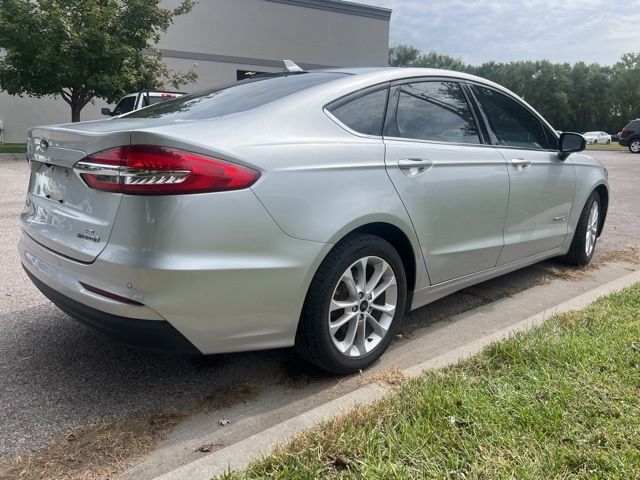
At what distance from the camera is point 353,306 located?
9.13 feet

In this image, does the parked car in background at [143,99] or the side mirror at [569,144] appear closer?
the side mirror at [569,144]

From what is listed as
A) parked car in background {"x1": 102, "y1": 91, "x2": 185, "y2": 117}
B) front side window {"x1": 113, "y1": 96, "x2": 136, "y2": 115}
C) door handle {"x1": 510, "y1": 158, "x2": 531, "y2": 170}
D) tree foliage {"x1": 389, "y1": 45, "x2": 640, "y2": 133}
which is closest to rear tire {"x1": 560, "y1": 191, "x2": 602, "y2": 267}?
door handle {"x1": 510, "y1": 158, "x2": 531, "y2": 170}

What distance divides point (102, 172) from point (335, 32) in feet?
97.1

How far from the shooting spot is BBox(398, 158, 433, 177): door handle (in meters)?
2.98

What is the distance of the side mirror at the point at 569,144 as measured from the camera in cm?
441

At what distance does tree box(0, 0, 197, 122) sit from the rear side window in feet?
49.9

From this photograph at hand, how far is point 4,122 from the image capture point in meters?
23.5

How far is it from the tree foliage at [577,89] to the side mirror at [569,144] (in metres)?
62.8

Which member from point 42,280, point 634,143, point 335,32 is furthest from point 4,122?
point 634,143

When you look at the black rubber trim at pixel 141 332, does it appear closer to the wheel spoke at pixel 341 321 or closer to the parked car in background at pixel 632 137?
the wheel spoke at pixel 341 321

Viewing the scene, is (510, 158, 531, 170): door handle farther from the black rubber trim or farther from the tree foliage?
the tree foliage

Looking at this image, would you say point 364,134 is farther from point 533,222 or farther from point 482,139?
point 533,222

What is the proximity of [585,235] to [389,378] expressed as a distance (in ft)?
10.3

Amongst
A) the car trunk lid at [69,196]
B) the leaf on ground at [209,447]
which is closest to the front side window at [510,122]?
the car trunk lid at [69,196]
